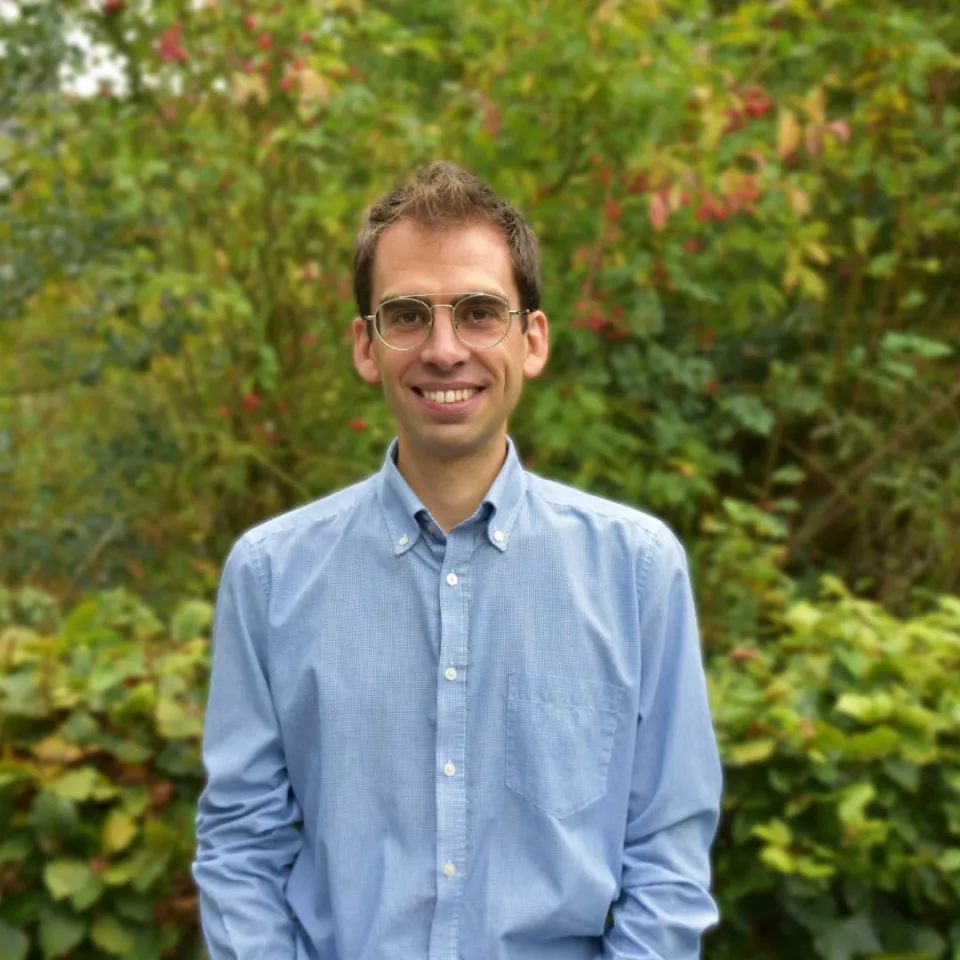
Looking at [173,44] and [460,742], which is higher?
[173,44]

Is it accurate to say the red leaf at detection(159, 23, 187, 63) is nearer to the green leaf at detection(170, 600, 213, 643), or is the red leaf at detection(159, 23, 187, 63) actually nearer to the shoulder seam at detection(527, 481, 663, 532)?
the green leaf at detection(170, 600, 213, 643)

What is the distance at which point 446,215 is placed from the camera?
6.66 feet

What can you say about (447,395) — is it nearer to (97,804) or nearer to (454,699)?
(454,699)

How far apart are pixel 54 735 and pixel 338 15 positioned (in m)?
2.50

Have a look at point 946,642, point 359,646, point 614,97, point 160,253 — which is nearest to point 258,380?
point 160,253

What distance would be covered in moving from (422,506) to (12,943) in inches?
73.0

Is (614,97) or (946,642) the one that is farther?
(614,97)

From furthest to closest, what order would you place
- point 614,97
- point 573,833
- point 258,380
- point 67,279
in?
point 67,279
point 258,380
point 614,97
point 573,833

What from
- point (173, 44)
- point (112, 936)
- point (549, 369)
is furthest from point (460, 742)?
point (173, 44)

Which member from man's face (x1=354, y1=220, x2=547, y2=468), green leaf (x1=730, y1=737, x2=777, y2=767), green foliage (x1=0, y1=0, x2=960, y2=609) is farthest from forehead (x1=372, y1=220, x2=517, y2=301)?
green foliage (x1=0, y1=0, x2=960, y2=609)

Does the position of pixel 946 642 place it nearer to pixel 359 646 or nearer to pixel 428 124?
pixel 359 646

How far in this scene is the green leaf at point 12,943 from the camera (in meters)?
3.25

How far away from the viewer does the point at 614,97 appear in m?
4.36

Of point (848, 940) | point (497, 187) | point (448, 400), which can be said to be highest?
point (497, 187)
